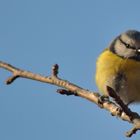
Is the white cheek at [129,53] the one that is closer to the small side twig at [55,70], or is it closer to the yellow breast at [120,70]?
the yellow breast at [120,70]

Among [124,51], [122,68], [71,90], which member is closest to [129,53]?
[124,51]

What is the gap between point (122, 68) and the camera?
15.0 feet

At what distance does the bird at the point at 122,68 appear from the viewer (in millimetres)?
4336

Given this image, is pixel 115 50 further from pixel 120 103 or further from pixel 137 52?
pixel 120 103

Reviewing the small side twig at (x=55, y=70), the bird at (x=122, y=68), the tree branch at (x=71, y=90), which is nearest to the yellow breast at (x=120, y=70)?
the bird at (x=122, y=68)

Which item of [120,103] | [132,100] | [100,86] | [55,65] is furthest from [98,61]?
[120,103]

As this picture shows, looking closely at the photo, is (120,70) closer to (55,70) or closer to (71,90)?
(55,70)

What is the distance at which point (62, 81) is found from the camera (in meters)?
2.74

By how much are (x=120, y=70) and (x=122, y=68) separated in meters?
0.04

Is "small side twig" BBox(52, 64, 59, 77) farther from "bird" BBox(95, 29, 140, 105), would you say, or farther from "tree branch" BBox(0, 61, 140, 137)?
"bird" BBox(95, 29, 140, 105)

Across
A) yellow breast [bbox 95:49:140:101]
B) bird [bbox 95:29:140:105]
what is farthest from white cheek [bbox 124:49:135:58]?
yellow breast [bbox 95:49:140:101]

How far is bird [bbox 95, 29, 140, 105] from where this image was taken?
434 cm

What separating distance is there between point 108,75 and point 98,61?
56cm

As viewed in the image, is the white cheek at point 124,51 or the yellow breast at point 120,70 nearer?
the yellow breast at point 120,70
